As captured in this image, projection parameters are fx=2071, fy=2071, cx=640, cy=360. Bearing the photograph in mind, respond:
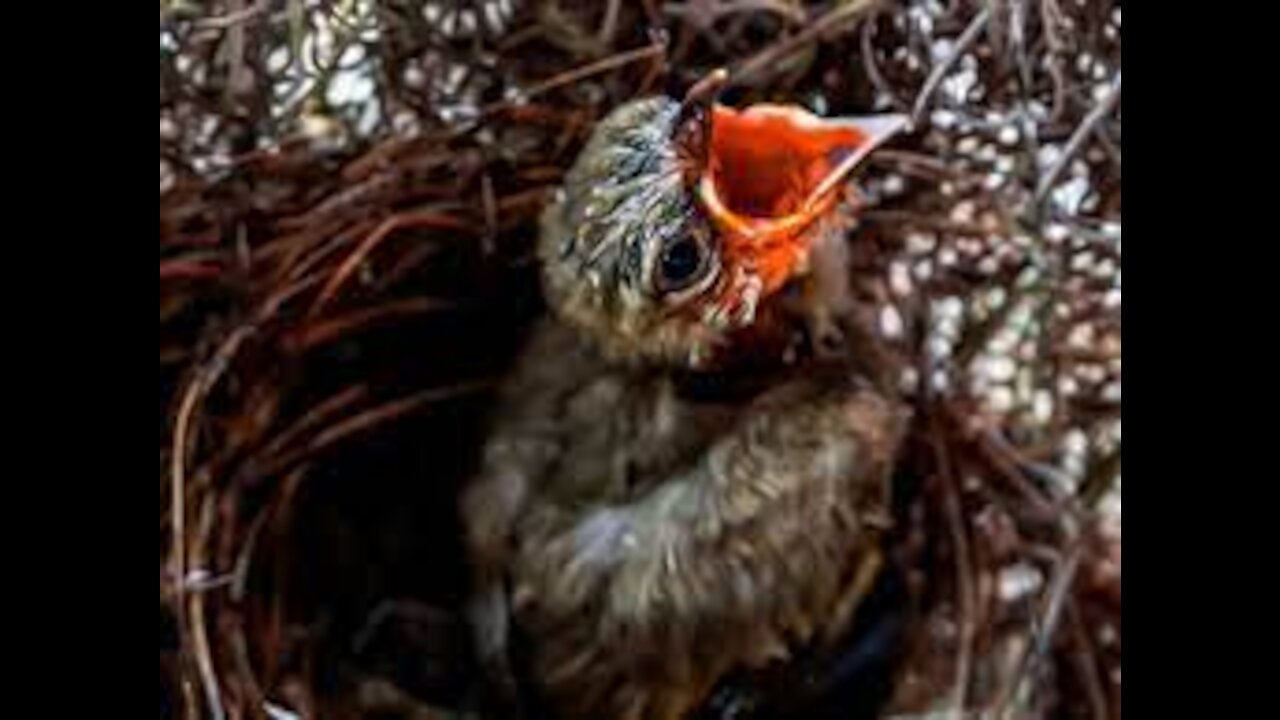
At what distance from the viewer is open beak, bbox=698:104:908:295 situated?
115 cm

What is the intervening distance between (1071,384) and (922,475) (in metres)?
0.11

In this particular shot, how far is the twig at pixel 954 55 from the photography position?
118cm

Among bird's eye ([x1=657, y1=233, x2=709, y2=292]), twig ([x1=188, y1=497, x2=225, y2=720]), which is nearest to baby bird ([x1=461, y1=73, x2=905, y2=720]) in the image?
bird's eye ([x1=657, y1=233, x2=709, y2=292])

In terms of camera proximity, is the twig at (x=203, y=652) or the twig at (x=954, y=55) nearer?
the twig at (x=203, y=652)

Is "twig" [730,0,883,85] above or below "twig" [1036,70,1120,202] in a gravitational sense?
above

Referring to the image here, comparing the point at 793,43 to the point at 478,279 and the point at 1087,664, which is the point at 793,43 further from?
the point at 1087,664

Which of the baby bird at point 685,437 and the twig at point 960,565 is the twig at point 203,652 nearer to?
the baby bird at point 685,437

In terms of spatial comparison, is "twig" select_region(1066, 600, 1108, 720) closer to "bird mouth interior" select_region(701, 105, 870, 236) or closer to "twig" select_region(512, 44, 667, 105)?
"bird mouth interior" select_region(701, 105, 870, 236)

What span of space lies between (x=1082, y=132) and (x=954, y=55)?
0.28 ft

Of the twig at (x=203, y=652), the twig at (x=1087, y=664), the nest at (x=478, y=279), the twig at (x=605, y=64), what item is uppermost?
the twig at (x=605, y=64)

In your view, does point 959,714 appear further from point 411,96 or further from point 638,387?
point 411,96

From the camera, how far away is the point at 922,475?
125 centimetres

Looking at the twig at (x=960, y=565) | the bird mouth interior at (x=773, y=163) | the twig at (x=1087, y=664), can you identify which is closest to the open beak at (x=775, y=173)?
the bird mouth interior at (x=773, y=163)

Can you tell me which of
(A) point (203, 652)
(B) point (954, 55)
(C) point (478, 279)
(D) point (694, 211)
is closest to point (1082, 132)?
(B) point (954, 55)
